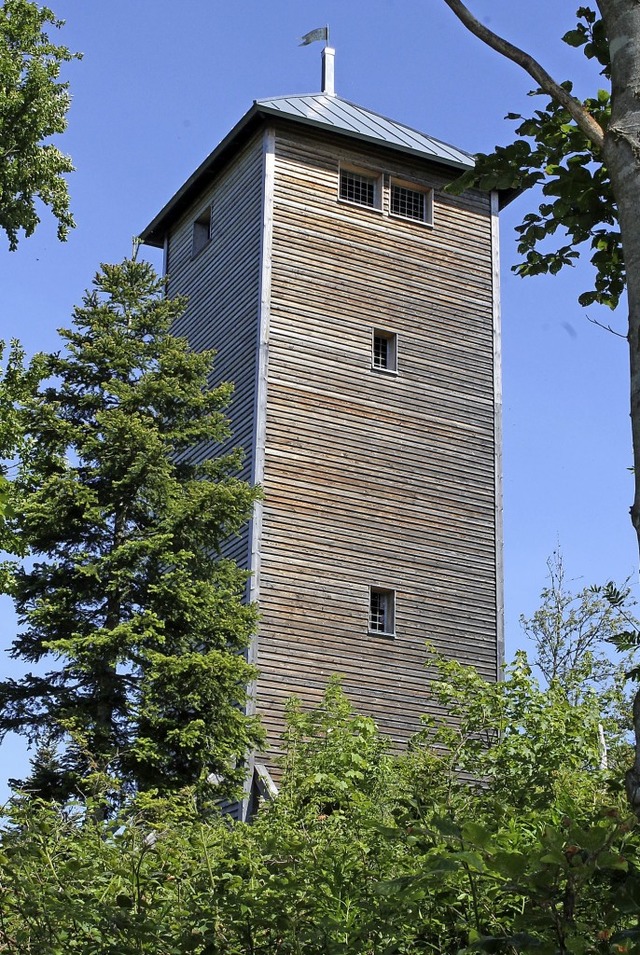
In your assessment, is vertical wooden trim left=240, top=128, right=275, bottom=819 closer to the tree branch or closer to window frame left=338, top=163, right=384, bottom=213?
window frame left=338, top=163, right=384, bottom=213

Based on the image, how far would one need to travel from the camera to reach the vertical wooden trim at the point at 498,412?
2181 centimetres

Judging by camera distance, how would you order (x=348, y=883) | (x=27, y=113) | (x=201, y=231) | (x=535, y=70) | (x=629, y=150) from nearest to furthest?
(x=629, y=150)
(x=348, y=883)
(x=535, y=70)
(x=27, y=113)
(x=201, y=231)

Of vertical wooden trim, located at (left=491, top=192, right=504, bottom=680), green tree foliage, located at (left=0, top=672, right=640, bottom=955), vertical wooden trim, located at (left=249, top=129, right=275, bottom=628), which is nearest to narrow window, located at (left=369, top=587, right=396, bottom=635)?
vertical wooden trim, located at (left=491, top=192, right=504, bottom=680)

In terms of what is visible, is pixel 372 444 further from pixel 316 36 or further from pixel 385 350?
pixel 316 36

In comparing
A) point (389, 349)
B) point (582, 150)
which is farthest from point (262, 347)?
point (582, 150)

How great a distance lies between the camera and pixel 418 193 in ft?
79.0

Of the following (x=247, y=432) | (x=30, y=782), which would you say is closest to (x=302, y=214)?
(x=247, y=432)

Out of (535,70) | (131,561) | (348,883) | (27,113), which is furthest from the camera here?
(27,113)

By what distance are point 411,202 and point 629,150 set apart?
2031cm

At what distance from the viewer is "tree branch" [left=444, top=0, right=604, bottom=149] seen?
4559mm

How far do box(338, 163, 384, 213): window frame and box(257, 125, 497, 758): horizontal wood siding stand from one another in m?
0.12

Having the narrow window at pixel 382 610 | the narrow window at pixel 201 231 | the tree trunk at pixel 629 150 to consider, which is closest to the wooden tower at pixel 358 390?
the narrow window at pixel 382 610

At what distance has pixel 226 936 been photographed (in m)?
4.13

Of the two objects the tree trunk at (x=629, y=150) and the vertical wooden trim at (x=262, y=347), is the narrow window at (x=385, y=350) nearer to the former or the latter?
the vertical wooden trim at (x=262, y=347)
